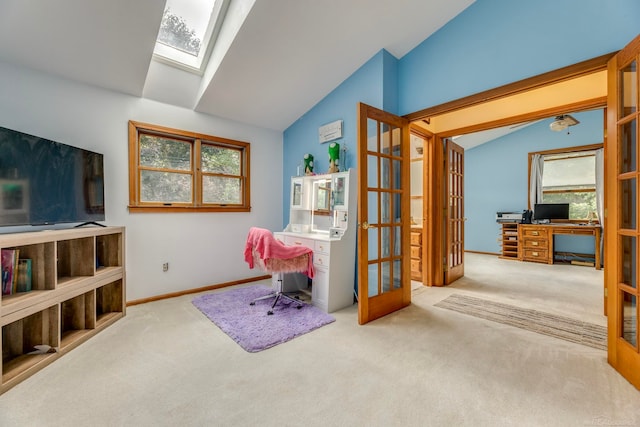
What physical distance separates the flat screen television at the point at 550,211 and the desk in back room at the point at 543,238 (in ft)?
0.99

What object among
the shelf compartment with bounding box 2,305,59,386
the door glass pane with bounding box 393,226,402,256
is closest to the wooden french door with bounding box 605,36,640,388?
the door glass pane with bounding box 393,226,402,256

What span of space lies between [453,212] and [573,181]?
357cm

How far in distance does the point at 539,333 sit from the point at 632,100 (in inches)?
72.8

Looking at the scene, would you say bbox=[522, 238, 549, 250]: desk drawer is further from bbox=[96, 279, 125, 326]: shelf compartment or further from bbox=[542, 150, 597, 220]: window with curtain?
bbox=[96, 279, 125, 326]: shelf compartment

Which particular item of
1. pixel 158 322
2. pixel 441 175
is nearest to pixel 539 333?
pixel 441 175

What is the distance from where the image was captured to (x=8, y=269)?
5.77ft

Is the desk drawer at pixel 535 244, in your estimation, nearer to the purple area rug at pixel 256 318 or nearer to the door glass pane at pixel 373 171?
the door glass pane at pixel 373 171

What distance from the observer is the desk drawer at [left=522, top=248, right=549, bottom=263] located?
525cm

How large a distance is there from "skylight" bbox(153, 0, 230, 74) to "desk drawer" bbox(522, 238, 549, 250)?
20.8ft

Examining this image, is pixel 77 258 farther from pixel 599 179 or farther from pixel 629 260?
pixel 599 179

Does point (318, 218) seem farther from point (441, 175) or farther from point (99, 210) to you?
point (99, 210)

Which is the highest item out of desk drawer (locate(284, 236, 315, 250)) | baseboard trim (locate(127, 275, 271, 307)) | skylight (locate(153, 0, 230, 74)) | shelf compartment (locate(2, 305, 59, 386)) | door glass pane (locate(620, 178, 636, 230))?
skylight (locate(153, 0, 230, 74))

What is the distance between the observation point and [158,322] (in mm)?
2543

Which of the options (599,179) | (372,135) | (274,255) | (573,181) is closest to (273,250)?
(274,255)
